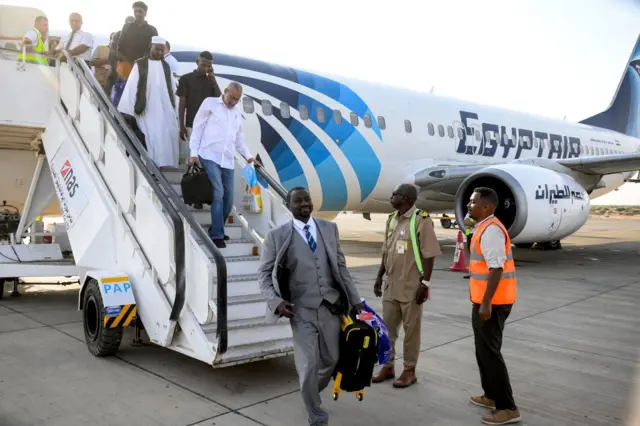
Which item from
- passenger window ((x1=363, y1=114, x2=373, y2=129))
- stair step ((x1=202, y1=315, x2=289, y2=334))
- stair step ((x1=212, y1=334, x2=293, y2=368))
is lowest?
stair step ((x1=212, y1=334, x2=293, y2=368))

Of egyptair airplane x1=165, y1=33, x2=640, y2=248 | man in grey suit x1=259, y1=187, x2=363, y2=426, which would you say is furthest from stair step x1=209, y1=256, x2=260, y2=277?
egyptair airplane x1=165, y1=33, x2=640, y2=248

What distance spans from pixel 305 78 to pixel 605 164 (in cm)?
659

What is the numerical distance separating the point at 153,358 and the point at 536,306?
4798mm

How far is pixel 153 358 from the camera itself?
459cm

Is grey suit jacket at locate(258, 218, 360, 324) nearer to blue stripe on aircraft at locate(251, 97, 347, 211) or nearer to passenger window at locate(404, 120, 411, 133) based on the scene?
blue stripe on aircraft at locate(251, 97, 347, 211)

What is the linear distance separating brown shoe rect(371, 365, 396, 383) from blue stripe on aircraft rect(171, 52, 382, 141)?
19.0 feet

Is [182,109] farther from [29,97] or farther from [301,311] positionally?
[301,311]

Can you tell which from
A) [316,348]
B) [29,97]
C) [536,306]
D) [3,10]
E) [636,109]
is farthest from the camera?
[636,109]

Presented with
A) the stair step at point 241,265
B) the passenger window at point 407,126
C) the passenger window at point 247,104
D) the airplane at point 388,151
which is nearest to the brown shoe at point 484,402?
the stair step at point 241,265

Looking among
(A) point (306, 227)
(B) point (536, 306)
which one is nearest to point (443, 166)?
(B) point (536, 306)

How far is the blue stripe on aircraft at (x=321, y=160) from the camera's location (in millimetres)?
9008

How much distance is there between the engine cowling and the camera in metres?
9.82

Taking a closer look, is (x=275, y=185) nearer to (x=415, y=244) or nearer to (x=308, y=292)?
(x=415, y=244)

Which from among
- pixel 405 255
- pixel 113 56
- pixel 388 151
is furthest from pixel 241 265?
pixel 388 151
